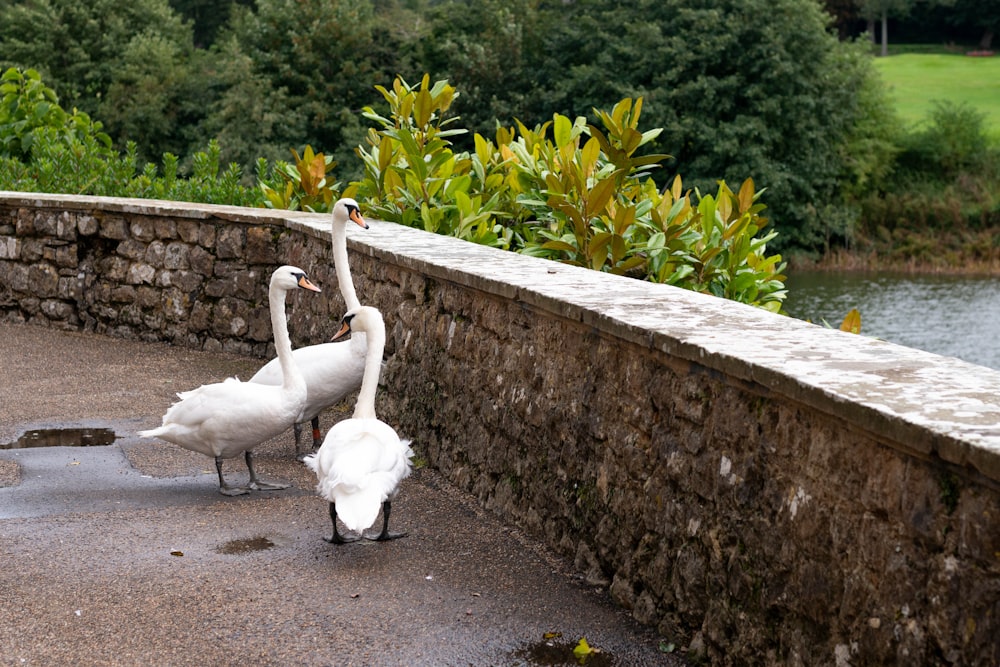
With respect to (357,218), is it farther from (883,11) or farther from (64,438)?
(883,11)

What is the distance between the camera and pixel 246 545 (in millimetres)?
4980

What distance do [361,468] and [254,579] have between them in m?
0.57

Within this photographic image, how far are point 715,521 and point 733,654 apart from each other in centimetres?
40

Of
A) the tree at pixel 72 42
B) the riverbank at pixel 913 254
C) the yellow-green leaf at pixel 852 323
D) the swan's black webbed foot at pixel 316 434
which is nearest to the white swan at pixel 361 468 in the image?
the swan's black webbed foot at pixel 316 434

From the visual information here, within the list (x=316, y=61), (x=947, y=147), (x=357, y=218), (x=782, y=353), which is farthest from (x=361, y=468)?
(x=947, y=147)

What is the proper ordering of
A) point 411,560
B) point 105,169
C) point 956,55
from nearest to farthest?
point 411,560, point 105,169, point 956,55

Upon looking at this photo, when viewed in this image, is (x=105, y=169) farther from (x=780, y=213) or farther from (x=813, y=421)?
(x=780, y=213)

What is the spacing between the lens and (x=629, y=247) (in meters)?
6.82

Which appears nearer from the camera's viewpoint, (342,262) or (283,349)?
(283,349)

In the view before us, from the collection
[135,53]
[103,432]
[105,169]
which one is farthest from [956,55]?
[103,432]

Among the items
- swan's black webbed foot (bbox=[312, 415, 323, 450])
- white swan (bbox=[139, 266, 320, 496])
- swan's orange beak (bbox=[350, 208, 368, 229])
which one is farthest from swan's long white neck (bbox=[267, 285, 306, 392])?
swan's orange beak (bbox=[350, 208, 368, 229])

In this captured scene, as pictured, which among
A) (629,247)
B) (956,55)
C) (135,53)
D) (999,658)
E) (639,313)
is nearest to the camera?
(999,658)

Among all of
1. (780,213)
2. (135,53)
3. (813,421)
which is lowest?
(780,213)

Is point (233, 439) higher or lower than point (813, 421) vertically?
lower
